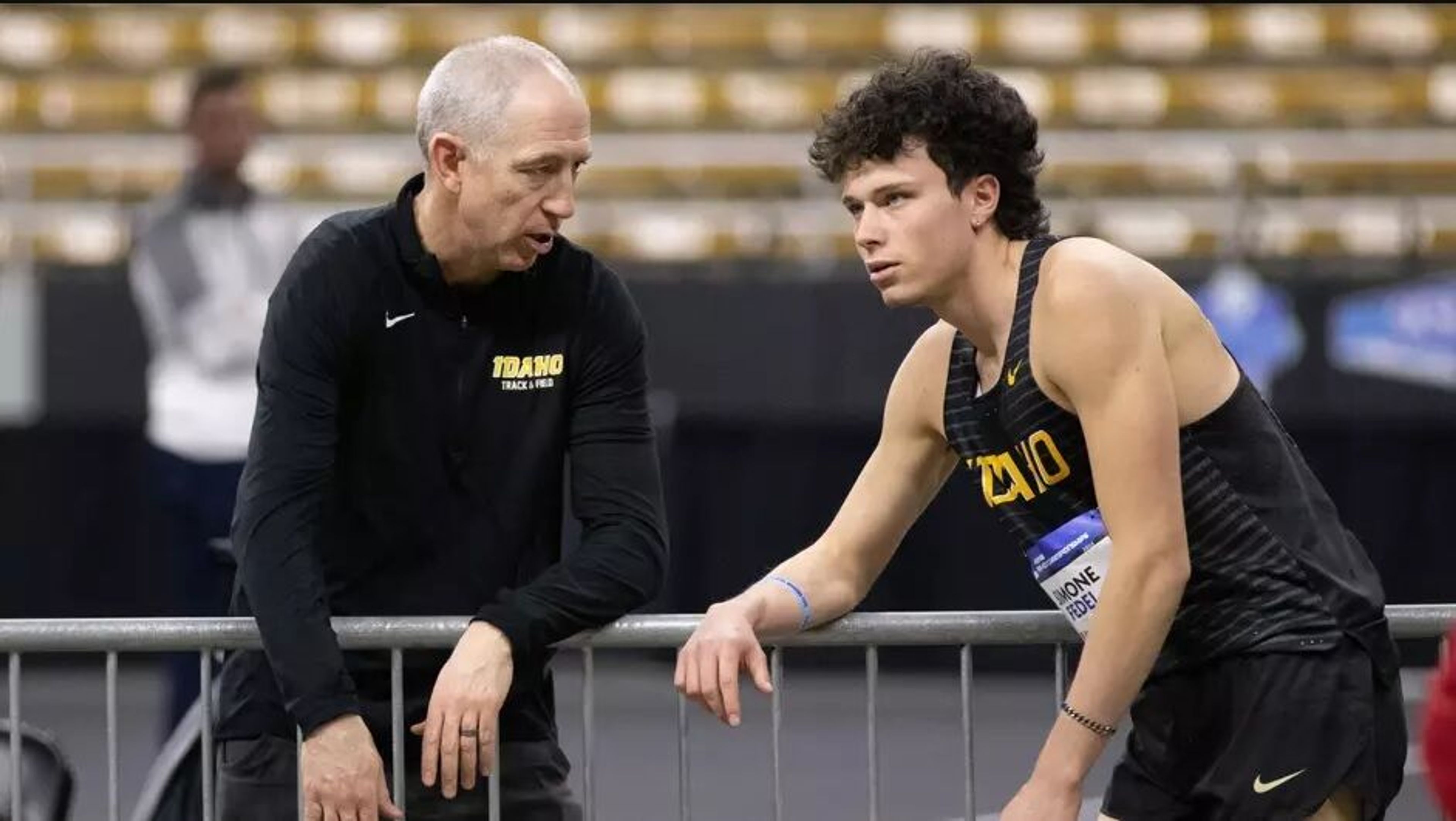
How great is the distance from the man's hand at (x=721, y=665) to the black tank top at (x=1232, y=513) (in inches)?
17.0

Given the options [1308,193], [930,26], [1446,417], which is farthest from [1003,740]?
[930,26]

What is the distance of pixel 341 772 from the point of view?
321cm

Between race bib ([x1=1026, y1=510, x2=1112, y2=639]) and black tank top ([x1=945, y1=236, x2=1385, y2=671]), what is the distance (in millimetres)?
19

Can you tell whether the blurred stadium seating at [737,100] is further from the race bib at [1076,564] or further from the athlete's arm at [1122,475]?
the athlete's arm at [1122,475]

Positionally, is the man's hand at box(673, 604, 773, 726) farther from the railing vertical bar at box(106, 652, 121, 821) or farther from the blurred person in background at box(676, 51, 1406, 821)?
the railing vertical bar at box(106, 652, 121, 821)

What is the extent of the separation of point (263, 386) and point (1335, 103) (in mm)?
11054

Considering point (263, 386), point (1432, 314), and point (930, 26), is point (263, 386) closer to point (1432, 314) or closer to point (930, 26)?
point (1432, 314)

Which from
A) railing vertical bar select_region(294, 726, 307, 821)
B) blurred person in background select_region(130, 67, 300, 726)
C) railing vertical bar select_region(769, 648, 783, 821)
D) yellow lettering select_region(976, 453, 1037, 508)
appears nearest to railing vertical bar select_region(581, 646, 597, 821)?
railing vertical bar select_region(769, 648, 783, 821)

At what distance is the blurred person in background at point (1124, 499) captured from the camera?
2.92m

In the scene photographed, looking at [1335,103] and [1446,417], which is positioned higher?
[1335,103]

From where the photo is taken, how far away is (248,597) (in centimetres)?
332

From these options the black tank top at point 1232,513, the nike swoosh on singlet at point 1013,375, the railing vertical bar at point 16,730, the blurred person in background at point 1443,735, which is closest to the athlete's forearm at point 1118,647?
the black tank top at point 1232,513

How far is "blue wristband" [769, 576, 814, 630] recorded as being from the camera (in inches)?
133

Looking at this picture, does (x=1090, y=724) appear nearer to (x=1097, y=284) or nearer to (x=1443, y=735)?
(x=1097, y=284)
